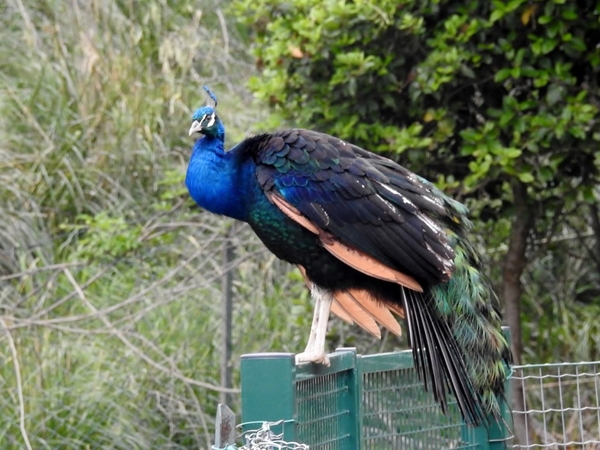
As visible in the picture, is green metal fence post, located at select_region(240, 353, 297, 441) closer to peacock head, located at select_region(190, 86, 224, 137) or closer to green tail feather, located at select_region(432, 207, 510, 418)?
green tail feather, located at select_region(432, 207, 510, 418)

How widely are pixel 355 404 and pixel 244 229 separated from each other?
8.27ft

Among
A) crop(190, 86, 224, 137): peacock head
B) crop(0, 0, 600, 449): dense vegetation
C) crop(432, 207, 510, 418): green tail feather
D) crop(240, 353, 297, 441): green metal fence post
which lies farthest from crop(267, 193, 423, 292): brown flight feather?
crop(0, 0, 600, 449): dense vegetation

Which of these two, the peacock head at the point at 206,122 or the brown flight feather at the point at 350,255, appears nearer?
the brown flight feather at the point at 350,255

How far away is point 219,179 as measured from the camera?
4191mm

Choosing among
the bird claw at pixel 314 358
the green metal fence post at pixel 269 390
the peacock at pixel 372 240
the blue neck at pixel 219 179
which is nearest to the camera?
the green metal fence post at pixel 269 390

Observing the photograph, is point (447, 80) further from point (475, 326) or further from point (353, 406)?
point (353, 406)

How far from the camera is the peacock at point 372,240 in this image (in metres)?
3.83

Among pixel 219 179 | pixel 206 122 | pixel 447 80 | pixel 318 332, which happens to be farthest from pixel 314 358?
pixel 447 80

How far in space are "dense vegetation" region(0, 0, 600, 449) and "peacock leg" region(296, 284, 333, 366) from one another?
1268mm

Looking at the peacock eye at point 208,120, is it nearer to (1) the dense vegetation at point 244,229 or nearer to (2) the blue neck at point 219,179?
(2) the blue neck at point 219,179

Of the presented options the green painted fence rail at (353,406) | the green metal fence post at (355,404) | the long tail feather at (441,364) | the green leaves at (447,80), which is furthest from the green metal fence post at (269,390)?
the green leaves at (447,80)

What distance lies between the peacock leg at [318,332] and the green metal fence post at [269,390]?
42 cm

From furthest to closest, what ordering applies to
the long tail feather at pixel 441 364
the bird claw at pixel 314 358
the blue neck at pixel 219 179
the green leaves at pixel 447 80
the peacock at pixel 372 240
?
the green leaves at pixel 447 80, the blue neck at pixel 219 179, the peacock at pixel 372 240, the long tail feather at pixel 441 364, the bird claw at pixel 314 358

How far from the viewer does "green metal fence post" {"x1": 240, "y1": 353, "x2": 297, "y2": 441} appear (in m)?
2.95
